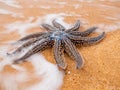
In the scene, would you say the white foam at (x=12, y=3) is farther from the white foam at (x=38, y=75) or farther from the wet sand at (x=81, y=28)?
the white foam at (x=38, y=75)

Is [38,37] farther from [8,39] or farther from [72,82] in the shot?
[72,82]

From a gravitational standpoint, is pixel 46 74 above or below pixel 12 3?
below

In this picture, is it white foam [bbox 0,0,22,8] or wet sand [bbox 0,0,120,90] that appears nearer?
wet sand [bbox 0,0,120,90]

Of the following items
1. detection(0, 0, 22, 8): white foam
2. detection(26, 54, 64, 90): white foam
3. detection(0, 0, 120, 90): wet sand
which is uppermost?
detection(0, 0, 22, 8): white foam

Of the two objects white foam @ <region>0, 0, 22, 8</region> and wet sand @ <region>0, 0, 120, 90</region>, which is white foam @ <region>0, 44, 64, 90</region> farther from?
white foam @ <region>0, 0, 22, 8</region>

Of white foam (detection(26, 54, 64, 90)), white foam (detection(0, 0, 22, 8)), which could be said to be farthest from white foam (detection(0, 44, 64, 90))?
white foam (detection(0, 0, 22, 8))

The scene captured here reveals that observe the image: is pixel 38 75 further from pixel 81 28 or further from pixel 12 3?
pixel 12 3

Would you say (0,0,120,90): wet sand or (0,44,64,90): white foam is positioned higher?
(0,0,120,90): wet sand

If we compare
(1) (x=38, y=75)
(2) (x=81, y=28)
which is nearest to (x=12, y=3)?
(2) (x=81, y=28)
